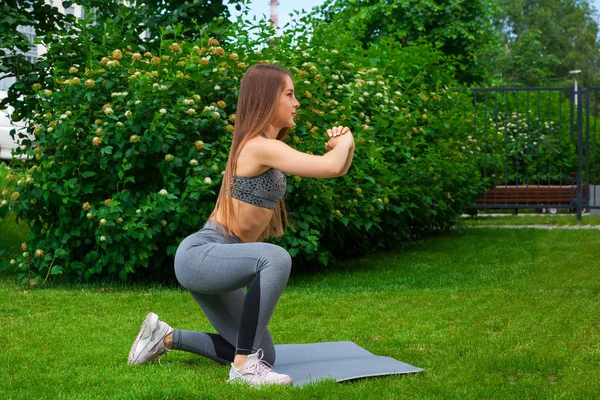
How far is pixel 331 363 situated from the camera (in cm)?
473

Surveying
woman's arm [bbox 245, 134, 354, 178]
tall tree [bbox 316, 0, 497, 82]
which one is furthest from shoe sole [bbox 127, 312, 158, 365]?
tall tree [bbox 316, 0, 497, 82]

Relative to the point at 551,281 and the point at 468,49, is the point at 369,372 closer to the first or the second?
the point at 551,281

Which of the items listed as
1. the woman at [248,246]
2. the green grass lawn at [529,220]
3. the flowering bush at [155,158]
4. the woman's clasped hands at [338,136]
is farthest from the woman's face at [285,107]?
the green grass lawn at [529,220]

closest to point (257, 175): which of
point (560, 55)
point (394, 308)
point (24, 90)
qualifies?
point (394, 308)

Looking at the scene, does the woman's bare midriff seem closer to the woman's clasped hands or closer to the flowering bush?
the woman's clasped hands

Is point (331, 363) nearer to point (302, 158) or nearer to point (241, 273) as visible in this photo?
point (241, 273)

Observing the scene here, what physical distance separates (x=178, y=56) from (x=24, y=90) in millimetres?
1851

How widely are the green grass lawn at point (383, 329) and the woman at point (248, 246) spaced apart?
138 millimetres

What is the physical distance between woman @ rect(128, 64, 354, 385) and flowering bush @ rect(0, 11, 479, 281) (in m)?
2.78

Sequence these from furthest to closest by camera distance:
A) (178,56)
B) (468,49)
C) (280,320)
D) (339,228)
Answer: (468,49)
(339,228)
(178,56)
(280,320)

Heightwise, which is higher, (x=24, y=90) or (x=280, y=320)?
(x=24, y=90)

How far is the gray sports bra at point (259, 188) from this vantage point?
440cm

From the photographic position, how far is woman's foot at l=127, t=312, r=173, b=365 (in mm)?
4676

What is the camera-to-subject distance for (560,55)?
205ft
